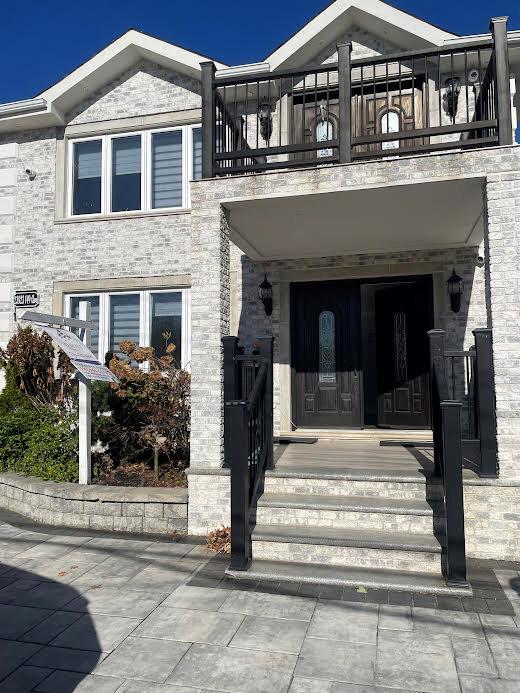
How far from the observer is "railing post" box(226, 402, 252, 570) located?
14.0ft

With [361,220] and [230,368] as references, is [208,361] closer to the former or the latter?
[230,368]

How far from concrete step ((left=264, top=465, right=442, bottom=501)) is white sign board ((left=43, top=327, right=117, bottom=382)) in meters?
2.18

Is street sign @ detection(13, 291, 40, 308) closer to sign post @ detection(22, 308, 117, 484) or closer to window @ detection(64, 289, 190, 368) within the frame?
window @ detection(64, 289, 190, 368)

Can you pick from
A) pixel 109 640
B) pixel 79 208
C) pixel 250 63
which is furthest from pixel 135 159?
pixel 109 640

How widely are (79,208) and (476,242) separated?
6.50 meters

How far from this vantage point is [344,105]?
516 centimetres

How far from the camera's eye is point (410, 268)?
747 cm

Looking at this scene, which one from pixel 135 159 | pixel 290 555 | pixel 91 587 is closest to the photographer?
pixel 91 587

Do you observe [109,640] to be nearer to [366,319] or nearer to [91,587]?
[91,587]

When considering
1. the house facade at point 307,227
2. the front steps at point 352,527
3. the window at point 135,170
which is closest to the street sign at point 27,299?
the house facade at point 307,227

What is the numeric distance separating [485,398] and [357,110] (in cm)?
506

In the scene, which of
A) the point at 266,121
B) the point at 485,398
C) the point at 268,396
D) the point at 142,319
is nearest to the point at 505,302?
the point at 485,398

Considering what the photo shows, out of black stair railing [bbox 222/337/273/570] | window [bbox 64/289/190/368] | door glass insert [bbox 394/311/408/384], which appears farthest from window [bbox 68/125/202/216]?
black stair railing [bbox 222/337/273/570]

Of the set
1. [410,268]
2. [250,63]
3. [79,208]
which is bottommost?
[410,268]
